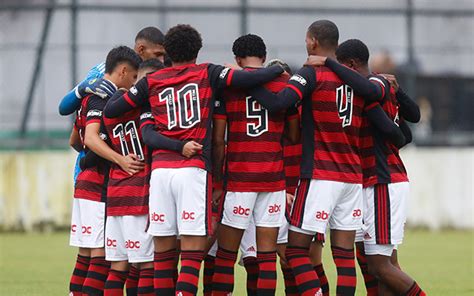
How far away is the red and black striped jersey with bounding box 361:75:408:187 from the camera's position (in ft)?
29.9

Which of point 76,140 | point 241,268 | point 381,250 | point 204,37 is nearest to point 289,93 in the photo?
point 381,250

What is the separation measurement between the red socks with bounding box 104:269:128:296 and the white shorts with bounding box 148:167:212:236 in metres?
0.62

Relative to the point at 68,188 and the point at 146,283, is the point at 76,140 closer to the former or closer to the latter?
the point at 146,283

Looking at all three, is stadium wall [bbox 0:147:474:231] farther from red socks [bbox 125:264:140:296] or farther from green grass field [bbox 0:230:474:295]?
red socks [bbox 125:264:140:296]

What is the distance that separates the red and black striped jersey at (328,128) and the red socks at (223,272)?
0.87 meters

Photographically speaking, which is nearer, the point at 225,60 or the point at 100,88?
the point at 100,88

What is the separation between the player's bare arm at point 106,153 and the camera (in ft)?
28.8

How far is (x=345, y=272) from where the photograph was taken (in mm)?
8727

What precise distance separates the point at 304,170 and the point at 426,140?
493 inches

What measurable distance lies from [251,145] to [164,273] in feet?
3.90

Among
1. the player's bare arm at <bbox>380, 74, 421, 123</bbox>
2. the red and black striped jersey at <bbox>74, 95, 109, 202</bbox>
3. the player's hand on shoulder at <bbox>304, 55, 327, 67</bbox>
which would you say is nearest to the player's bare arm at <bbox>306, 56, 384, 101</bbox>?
the player's hand on shoulder at <bbox>304, 55, 327, 67</bbox>

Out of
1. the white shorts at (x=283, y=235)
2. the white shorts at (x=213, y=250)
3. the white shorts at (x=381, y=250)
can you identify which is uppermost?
the white shorts at (x=283, y=235)

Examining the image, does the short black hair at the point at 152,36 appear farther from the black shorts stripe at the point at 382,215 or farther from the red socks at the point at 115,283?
the black shorts stripe at the point at 382,215

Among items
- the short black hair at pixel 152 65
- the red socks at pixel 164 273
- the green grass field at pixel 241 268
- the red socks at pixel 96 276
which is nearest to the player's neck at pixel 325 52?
the short black hair at pixel 152 65
